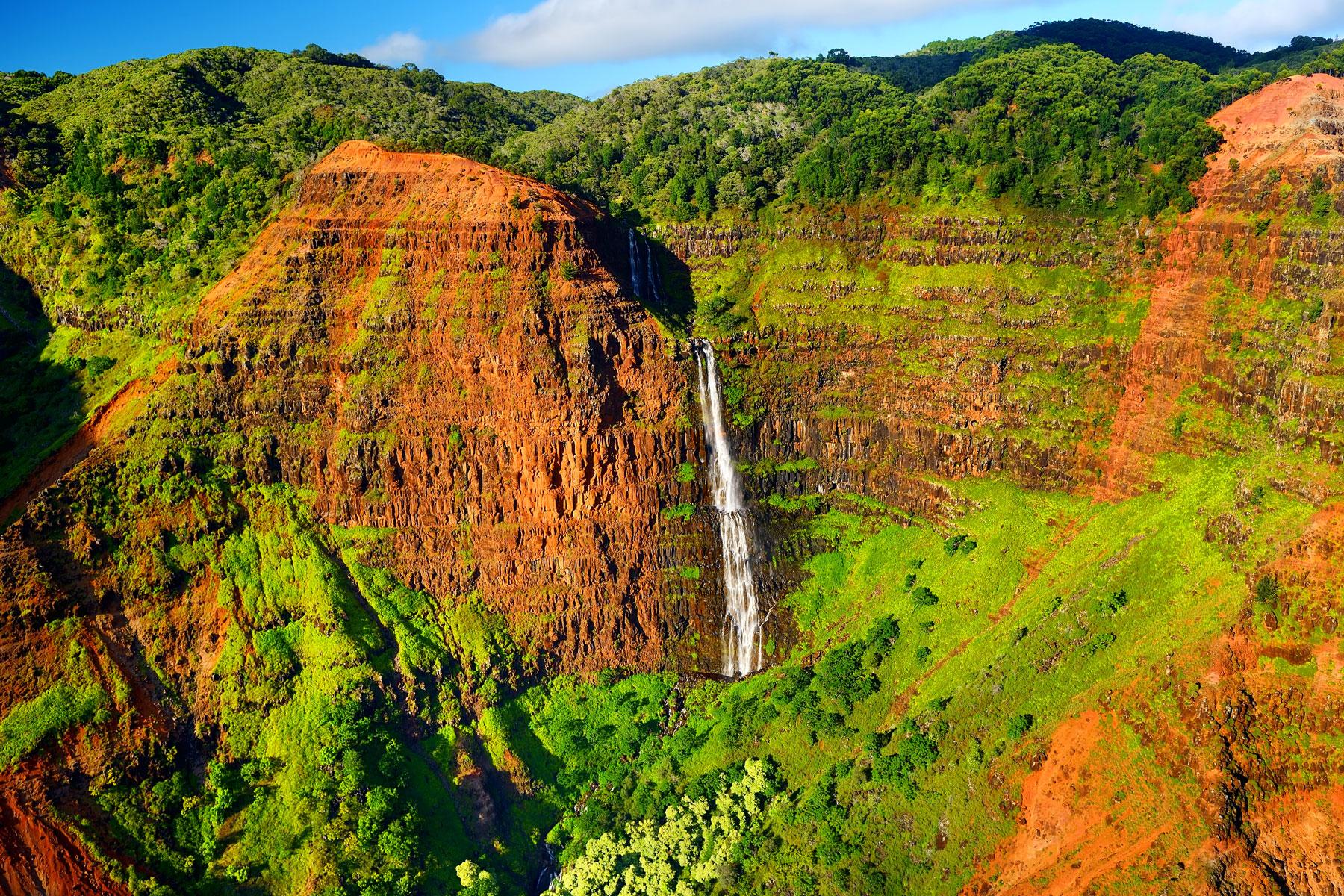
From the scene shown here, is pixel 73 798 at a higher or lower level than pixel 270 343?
lower

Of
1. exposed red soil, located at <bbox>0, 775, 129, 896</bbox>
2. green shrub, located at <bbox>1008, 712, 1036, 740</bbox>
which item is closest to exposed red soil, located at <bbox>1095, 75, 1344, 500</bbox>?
green shrub, located at <bbox>1008, 712, 1036, 740</bbox>

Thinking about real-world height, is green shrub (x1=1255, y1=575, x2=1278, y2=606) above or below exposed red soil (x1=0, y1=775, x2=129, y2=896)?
above

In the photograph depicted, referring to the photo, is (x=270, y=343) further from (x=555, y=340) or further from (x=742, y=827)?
(x=742, y=827)

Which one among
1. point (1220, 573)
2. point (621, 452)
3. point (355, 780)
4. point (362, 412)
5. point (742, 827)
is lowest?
point (742, 827)

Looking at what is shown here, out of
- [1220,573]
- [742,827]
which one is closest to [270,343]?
[742,827]

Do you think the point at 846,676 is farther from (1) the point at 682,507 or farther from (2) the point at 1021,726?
(1) the point at 682,507

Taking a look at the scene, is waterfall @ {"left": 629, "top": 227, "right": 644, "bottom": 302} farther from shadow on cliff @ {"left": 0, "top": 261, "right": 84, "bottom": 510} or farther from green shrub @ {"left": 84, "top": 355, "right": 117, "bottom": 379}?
shadow on cliff @ {"left": 0, "top": 261, "right": 84, "bottom": 510}
